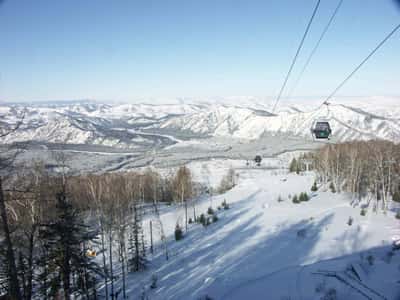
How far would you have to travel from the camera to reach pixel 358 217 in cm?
2123

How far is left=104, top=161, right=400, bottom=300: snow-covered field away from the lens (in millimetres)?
9203

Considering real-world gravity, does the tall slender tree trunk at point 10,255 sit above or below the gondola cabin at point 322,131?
below

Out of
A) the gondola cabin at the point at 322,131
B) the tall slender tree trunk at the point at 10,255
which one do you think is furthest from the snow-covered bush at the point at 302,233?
the tall slender tree trunk at the point at 10,255

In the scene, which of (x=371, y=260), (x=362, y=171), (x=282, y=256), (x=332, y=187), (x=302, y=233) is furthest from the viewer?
(x=332, y=187)

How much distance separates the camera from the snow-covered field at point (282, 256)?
9203 millimetres

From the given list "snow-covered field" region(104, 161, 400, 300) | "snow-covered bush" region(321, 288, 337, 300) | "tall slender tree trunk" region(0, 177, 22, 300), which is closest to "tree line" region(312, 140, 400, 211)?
"snow-covered field" region(104, 161, 400, 300)

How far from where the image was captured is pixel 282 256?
49.6 feet

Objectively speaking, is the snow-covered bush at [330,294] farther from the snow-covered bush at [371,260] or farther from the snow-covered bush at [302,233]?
the snow-covered bush at [302,233]

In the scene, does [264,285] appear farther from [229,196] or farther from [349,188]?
[229,196]

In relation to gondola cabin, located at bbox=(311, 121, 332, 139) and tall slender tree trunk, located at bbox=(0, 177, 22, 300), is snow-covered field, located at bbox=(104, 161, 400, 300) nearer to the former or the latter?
gondola cabin, located at bbox=(311, 121, 332, 139)

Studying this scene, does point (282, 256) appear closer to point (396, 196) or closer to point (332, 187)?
point (396, 196)

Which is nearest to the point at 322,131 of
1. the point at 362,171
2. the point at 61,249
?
the point at 61,249

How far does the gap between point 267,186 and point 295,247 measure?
84.9 ft

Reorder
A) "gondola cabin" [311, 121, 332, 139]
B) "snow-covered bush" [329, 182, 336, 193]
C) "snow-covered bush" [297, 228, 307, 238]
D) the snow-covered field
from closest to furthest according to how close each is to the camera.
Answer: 1. the snow-covered field
2. "gondola cabin" [311, 121, 332, 139]
3. "snow-covered bush" [297, 228, 307, 238]
4. "snow-covered bush" [329, 182, 336, 193]
